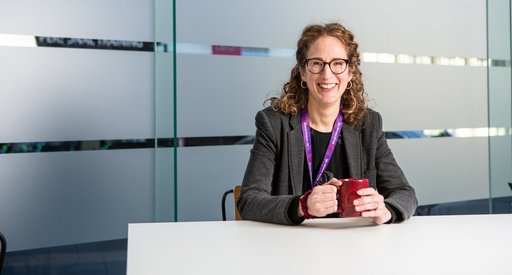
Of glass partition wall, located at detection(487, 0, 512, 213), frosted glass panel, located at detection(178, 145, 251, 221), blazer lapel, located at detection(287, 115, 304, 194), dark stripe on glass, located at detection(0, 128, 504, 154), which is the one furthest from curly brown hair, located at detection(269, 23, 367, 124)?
glass partition wall, located at detection(487, 0, 512, 213)

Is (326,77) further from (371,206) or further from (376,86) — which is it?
(376,86)

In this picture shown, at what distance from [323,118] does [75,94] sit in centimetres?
160

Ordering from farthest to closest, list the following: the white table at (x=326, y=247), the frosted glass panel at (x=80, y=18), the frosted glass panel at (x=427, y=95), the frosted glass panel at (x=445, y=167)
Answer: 1. the frosted glass panel at (x=445, y=167)
2. the frosted glass panel at (x=427, y=95)
3. the frosted glass panel at (x=80, y=18)
4. the white table at (x=326, y=247)

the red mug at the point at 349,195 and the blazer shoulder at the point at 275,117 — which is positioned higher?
the blazer shoulder at the point at 275,117

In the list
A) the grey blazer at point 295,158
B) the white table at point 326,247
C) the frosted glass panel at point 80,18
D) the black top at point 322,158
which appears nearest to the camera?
the white table at point 326,247

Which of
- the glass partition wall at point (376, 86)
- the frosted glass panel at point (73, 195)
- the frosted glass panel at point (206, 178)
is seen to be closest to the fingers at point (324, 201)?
the glass partition wall at point (376, 86)

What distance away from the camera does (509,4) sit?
3.86 metres

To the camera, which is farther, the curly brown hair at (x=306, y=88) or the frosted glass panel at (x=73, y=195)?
the frosted glass panel at (x=73, y=195)

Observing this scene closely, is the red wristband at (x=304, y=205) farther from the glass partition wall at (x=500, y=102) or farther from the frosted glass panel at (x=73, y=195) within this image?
the glass partition wall at (x=500, y=102)

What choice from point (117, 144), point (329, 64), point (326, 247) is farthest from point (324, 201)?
point (117, 144)

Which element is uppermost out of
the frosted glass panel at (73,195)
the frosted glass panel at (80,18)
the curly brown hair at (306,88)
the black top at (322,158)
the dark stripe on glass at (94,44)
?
the frosted glass panel at (80,18)

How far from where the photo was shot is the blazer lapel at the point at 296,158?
87.7 inches

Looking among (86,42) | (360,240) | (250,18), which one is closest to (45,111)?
(86,42)

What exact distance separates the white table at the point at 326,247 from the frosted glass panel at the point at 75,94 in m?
1.76
